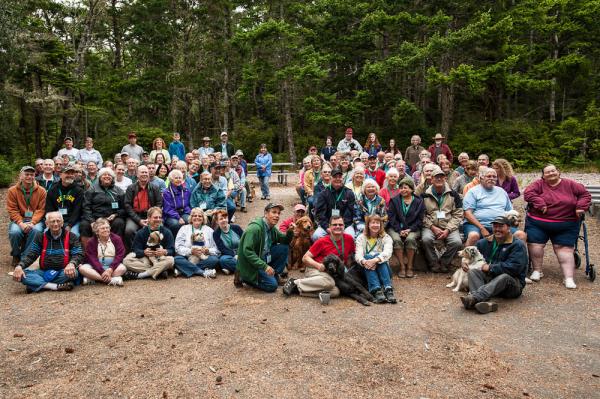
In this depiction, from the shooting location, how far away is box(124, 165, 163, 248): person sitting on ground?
22.6 feet

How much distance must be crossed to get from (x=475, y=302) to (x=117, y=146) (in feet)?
62.4

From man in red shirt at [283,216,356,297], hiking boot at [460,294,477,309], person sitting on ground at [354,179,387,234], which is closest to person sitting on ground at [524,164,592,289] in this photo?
hiking boot at [460,294,477,309]

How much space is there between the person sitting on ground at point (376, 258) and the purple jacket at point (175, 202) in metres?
3.43

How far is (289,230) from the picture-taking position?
591 centimetres

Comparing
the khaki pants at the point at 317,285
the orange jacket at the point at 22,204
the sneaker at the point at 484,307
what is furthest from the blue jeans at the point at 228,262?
the sneaker at the point at 484,307

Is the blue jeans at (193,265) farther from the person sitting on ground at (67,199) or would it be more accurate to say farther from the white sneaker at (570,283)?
the white sneaker at (570,283)

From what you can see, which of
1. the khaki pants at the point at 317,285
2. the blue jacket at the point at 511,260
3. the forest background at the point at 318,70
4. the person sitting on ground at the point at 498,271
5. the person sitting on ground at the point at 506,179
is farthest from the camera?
the forest background at the point at 318,70

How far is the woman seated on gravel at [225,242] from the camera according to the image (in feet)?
21.0

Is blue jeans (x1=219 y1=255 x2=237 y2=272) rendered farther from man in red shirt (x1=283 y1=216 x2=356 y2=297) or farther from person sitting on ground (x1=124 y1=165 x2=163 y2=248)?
person sitting on ground (x1=124 y1=165 x2=163 y2=248)

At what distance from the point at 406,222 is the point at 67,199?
5368mm

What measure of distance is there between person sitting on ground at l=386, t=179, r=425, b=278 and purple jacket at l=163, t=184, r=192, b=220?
3586 mm

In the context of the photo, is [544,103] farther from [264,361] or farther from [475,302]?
[264,361]

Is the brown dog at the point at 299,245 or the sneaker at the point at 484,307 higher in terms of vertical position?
the brown dog at the point at 299,245

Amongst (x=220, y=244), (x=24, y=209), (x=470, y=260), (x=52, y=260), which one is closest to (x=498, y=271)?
(x=470, y=260)
